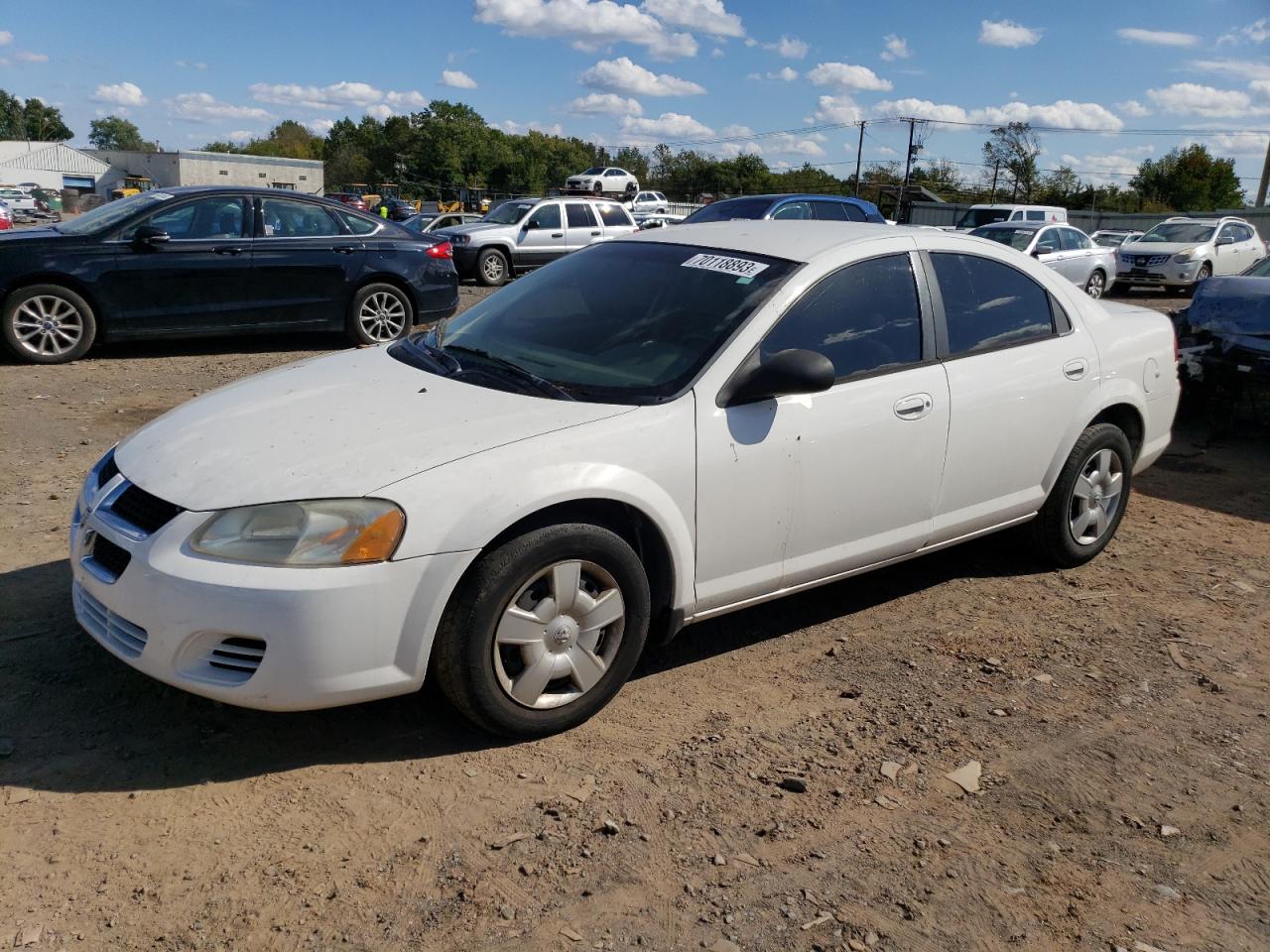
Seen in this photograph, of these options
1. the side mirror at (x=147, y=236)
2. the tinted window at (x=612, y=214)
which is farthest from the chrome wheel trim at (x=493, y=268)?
the side mirror at (x=147, y=236)

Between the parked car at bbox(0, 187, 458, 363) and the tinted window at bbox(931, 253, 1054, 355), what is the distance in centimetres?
711

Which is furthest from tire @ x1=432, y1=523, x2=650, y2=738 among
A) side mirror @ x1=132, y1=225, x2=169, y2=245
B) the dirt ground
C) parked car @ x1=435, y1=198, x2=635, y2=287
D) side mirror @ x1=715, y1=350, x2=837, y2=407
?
parked car @ x1=435, y1=198, x2=635, y2=287

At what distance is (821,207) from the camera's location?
55.0 ft

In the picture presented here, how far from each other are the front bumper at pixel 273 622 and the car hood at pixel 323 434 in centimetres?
19

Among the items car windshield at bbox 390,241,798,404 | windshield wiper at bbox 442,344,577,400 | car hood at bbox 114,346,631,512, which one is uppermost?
car windshield at bbox 390,241,798,404

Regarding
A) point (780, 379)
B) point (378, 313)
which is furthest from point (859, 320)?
point (378, 313)

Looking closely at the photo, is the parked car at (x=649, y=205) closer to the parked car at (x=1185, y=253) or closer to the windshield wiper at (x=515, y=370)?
the parked car at (x=1185, y=253)

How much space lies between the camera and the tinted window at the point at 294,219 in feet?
31.8

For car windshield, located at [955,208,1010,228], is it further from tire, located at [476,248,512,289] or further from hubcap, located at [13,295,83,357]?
Result: hubcap, located at [13,295,83,357]

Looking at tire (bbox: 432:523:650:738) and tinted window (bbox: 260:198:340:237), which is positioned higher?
tinted window (bbox: 260:198:340:237)

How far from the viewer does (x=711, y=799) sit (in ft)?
10.0

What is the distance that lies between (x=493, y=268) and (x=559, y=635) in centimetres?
1679

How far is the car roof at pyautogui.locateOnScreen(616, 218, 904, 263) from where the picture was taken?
4.04 m

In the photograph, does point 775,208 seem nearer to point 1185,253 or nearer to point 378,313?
point 378,313
